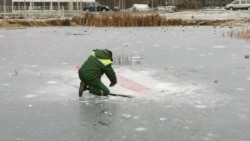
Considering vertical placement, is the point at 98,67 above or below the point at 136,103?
above

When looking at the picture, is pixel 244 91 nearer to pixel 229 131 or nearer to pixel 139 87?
pixel 139 87

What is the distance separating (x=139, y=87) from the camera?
30.2 ft

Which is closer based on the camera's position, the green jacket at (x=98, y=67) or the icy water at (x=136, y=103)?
the icy water at (x=136, y=103)

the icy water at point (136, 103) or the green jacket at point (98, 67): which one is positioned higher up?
the green jacket at point (98, 67)

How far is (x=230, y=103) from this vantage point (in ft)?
25.6

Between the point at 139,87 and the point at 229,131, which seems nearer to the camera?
the point at 229,131

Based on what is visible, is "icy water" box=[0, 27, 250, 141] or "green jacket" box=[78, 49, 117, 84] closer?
"icy water" box=[0, 27, 250, 141]

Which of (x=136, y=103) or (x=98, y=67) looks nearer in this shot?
(x=136, y=103)

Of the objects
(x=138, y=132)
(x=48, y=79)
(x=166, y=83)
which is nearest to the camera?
(x=138, y=132)

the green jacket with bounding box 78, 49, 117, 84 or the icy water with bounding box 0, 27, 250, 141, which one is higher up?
the green jacket with bounding box 78, 49, 117, 84

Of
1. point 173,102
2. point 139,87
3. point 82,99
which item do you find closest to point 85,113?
point 82,99

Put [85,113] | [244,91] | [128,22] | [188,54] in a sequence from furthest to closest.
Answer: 1. [128,22]
2. [188,54]
3. [244,91]
4. [85,113]

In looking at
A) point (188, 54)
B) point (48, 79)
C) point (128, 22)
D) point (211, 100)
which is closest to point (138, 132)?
point (211, 100)

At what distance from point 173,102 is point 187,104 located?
0.27 metres
